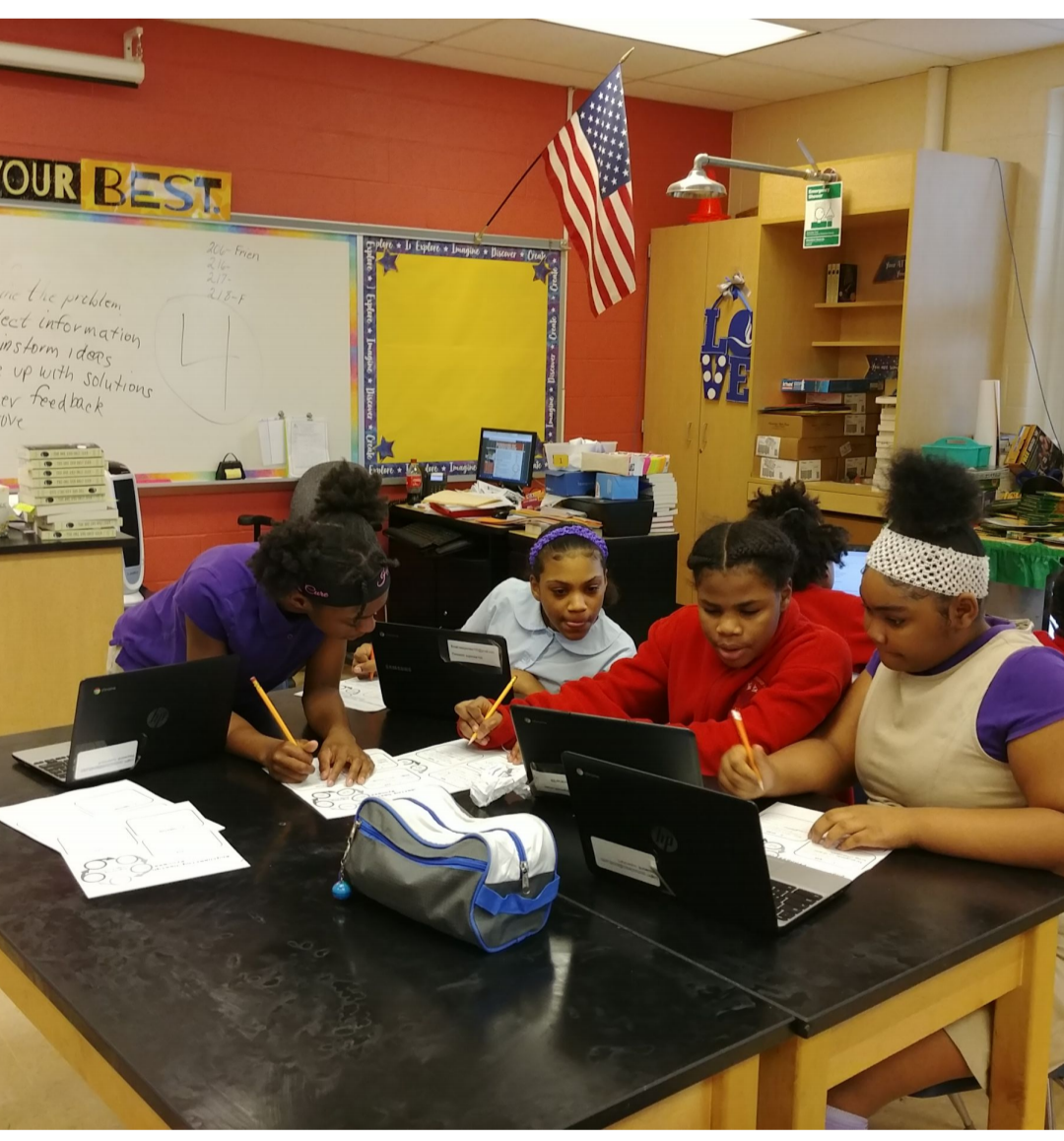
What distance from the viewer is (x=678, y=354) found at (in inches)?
240

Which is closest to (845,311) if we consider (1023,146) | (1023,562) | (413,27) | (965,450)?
(1023,146)

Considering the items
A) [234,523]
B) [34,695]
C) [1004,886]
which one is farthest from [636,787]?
[234,523]

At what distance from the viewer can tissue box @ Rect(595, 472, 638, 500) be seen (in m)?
4.85

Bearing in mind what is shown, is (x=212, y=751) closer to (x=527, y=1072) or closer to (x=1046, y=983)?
(x=527, y=1072)

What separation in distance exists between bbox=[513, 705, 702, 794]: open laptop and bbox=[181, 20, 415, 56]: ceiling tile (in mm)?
3906

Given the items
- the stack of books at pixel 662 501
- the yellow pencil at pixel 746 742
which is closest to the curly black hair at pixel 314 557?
the yellow pencil at pixel 746 742

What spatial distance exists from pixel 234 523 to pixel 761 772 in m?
3.76

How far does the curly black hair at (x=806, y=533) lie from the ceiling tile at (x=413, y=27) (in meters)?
2.93

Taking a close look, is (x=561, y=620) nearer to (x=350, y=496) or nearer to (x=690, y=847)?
(x=350, y=496)

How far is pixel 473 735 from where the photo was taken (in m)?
2.07

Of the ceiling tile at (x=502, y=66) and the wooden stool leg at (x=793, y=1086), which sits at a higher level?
the ceiling tile at (x=502, y=66)

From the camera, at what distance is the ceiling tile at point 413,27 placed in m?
4.66

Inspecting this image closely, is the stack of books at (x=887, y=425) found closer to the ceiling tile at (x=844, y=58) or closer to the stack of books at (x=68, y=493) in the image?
the ceiling tile at (x=844, y=58)

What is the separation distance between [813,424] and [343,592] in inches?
155
